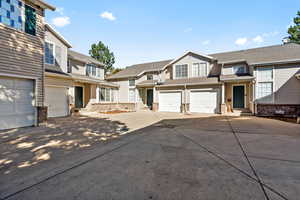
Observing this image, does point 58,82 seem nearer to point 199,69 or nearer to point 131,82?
point 131,82

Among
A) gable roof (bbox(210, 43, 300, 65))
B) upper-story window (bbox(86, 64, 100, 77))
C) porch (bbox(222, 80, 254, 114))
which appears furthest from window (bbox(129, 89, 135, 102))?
gable roof (bbox(210, 43, 300, 65))

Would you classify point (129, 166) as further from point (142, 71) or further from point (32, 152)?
point (142, 71)

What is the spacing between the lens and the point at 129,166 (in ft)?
10.5

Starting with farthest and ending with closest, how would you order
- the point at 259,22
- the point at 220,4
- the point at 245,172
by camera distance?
the point at 259,22 < the point at 220,4 < the point at 245,172

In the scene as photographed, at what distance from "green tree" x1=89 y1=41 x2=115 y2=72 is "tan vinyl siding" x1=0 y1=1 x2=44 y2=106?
102ft

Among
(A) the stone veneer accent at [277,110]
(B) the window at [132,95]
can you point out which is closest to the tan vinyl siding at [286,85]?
(A) the stone veneer accent at [277,110]

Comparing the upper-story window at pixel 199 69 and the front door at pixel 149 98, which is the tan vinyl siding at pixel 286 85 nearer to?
the upper-story window at pixel 199 69

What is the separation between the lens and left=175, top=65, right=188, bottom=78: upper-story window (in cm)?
1733

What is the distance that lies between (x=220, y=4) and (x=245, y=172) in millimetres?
12265

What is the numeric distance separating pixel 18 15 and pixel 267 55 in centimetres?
1860

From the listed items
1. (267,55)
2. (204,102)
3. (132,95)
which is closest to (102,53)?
(132,95)

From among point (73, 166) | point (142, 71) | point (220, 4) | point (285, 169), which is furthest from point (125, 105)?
point (285, 169)

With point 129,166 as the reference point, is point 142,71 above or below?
above

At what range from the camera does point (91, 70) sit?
17.4m
